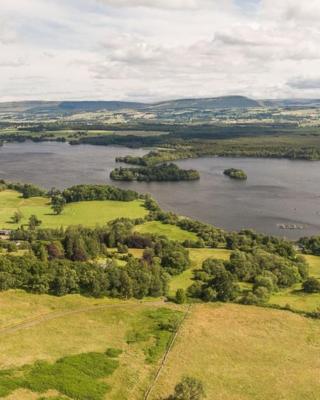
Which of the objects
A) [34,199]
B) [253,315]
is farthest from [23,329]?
[34,199]

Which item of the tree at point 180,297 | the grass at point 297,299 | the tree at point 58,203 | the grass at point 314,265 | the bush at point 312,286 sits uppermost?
the tree at point 58,203

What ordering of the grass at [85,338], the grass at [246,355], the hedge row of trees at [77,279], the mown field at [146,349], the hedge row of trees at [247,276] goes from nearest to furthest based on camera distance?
the mown field at [146,349]
the grass at [85,338]
the grass at [246,355]
the hedge row of trees at [77,279]
the hedge row of trees at [247,276]

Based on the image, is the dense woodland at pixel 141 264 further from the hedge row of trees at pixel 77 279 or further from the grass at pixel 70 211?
the grass at pixel 70 211

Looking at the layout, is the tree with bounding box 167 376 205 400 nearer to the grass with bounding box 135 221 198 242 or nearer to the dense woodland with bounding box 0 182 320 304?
the dense woodland with bounding box 0 182 320 304

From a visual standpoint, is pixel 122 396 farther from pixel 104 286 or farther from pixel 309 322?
pixel 309 322

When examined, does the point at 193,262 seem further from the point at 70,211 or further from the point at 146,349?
the point at 70,211

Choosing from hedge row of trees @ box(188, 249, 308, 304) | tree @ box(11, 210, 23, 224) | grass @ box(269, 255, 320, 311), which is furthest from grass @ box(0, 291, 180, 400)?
tree @ box(11, 210, 23, 224)

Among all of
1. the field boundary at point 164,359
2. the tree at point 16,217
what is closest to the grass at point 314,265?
the field boundary at point 164,359
